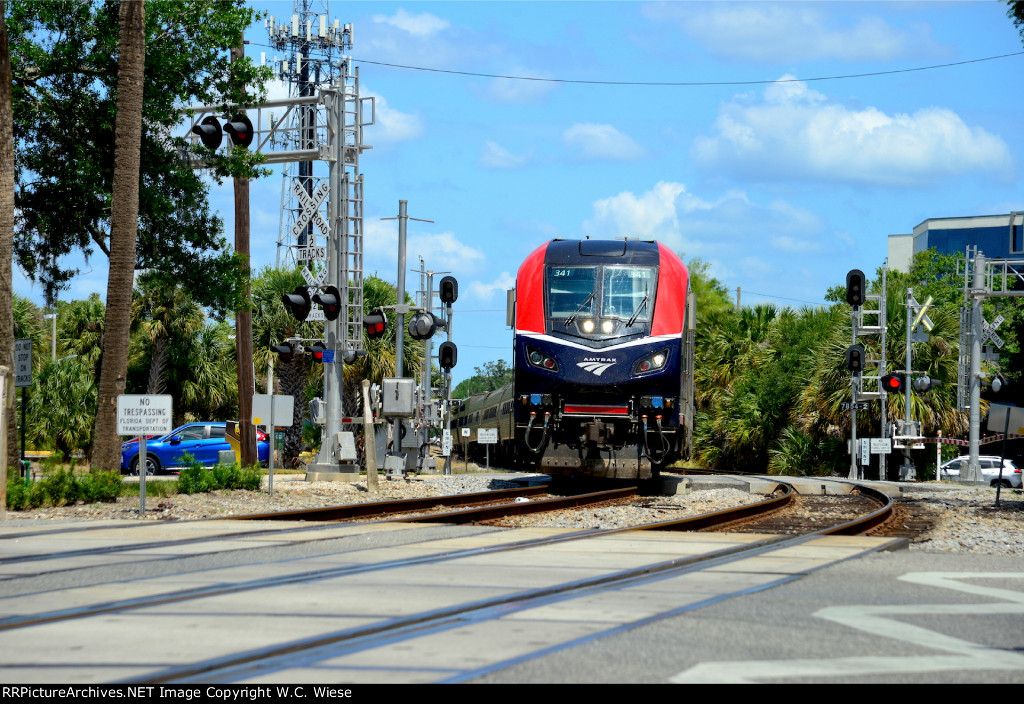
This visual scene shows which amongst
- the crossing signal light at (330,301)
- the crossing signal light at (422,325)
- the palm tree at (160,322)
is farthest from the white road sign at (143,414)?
the palm tree at (160,322)

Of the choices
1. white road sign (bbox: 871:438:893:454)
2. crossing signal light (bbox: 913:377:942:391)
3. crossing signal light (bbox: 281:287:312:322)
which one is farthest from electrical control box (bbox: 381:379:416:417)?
crossing signal light (bbox: 913:377:942:391)

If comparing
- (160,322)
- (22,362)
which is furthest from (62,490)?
(160,322)

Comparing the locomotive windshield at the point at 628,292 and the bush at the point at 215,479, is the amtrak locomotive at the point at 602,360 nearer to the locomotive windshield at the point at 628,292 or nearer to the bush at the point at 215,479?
the locomotive windshield at the point at 628,292

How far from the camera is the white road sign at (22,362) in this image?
62.5 feet

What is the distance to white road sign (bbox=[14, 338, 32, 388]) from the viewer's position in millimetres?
19050

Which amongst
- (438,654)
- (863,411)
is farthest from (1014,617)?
(863,411)

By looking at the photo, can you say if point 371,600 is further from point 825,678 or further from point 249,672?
point 825,678

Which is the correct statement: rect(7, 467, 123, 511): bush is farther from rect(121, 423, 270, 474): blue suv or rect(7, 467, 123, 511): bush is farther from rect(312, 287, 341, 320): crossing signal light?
rect(121, 423, 270, 474): blue suv

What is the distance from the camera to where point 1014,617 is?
728cm

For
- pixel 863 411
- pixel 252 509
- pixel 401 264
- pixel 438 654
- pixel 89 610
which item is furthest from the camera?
pixel 863 411

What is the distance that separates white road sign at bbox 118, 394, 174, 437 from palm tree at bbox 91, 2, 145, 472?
167 inches

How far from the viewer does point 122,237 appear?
20531mm

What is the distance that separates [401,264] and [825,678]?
3228 cm

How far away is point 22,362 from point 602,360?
924 cm
